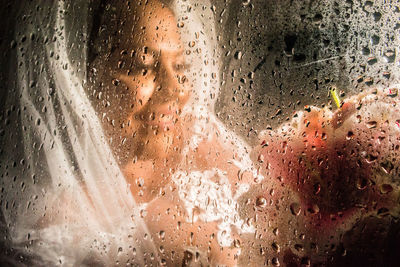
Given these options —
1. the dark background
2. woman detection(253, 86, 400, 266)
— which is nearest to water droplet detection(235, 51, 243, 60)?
the dark background

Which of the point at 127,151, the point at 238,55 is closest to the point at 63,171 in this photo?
the point at 127,151

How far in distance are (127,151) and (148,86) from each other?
0.10 m

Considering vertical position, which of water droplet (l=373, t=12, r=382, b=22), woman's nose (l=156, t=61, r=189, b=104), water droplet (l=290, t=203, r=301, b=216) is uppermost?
water droplet (l=373, t=12, r=382, b=22)

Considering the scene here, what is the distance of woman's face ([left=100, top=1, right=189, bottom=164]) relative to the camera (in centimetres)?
43

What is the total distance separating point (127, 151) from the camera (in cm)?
44

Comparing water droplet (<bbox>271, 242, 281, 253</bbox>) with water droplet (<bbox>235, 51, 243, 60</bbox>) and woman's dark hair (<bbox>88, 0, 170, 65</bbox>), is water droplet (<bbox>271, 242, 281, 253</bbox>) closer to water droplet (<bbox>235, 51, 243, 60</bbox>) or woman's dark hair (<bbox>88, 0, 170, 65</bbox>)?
water droplet (<bbox>235, 51, 243, 60</bbox>)

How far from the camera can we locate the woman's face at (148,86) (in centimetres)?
43

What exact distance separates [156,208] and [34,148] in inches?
9.3

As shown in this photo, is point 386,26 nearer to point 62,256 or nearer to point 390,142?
point 390,142

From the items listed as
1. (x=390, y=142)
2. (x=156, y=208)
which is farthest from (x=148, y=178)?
(x=390, y=142)

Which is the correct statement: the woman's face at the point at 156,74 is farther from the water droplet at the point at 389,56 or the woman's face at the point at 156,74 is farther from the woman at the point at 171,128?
the water droplet at the point at 389,56

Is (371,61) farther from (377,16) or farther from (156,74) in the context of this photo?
(156,74)

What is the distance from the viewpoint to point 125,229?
43cm

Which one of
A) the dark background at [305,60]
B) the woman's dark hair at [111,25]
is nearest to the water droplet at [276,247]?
the dark background at [305,60]
